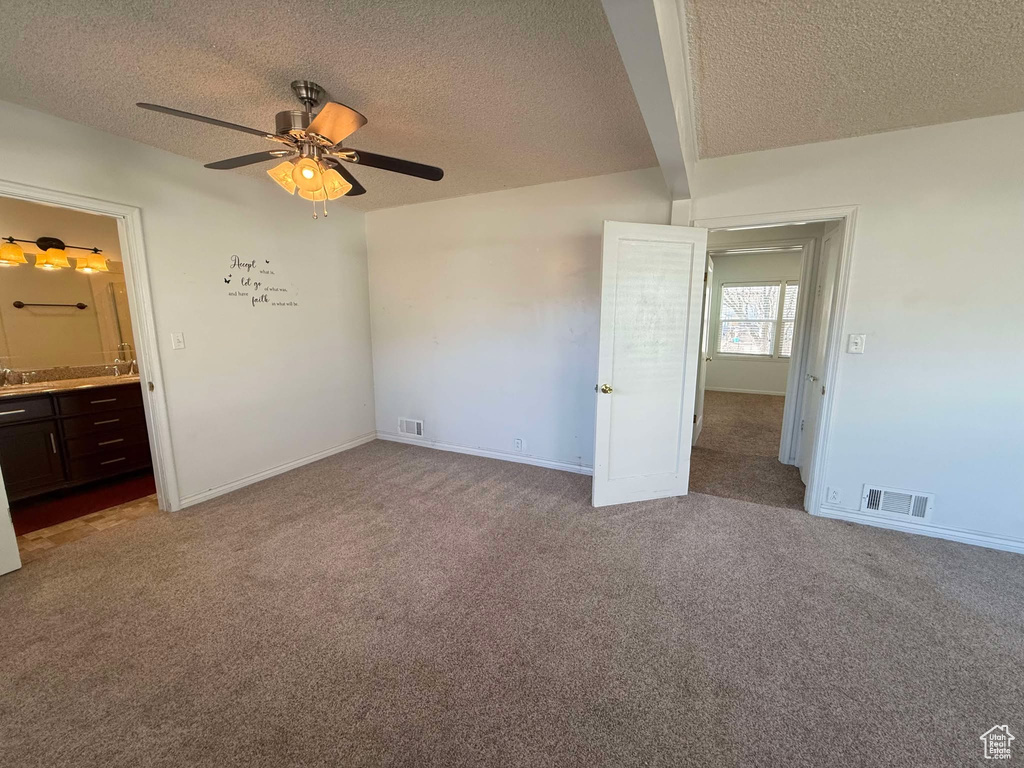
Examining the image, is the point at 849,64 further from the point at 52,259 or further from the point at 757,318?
A: the point at 757,318

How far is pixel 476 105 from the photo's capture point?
2105 millimetres

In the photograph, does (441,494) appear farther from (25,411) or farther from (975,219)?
(975,219)

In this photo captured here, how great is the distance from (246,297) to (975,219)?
4.90 metres

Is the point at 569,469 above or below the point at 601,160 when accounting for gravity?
below

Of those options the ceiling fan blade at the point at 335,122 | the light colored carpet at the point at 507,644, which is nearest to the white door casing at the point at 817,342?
the light colored carpet at the point at 507,644

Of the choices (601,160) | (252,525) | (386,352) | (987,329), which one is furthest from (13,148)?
(987,329)

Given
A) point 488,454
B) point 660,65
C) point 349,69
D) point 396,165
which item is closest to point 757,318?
point 488,454

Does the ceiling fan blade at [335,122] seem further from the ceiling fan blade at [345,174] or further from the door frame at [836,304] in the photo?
the door frame at [836,304]

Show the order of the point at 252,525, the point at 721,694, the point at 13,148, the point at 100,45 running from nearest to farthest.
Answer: the point at 721,694
the point at 100,45
the point at 13,148
the point at 252,525

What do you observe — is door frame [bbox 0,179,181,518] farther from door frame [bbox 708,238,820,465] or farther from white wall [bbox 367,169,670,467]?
door frame [bbox 708,238,820,465]

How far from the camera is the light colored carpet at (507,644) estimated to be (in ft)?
4.25

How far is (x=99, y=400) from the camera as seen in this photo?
3.21 meters

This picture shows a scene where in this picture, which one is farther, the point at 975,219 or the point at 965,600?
the point at 975,219

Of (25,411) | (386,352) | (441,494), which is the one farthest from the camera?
(386,352)
